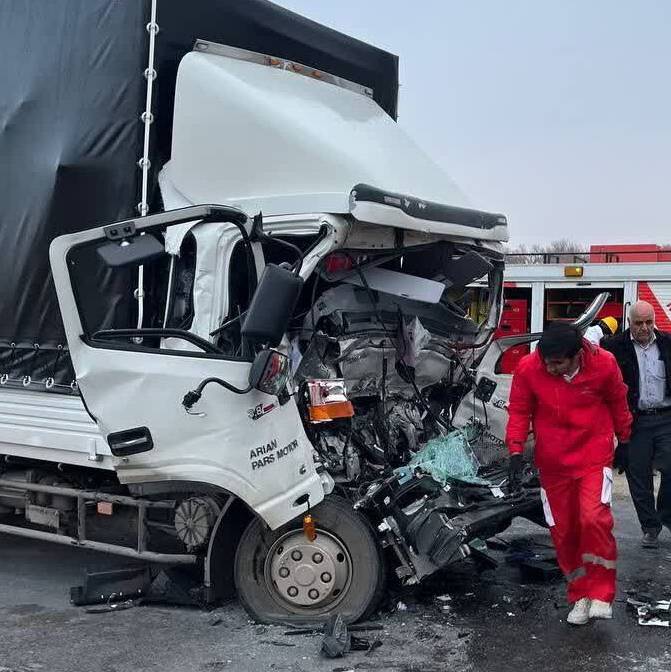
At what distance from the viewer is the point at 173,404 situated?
14.5 feet

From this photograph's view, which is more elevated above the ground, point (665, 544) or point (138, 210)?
point (138, 210)

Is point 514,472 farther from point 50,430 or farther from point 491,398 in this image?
point 50,430

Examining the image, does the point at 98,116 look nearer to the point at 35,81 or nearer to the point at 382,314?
the point at 35,81

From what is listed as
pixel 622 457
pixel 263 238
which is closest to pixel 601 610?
pixel 622 457

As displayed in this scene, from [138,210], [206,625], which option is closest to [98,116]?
[138,210]

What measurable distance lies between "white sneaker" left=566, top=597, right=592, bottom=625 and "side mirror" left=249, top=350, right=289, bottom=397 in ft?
6.38

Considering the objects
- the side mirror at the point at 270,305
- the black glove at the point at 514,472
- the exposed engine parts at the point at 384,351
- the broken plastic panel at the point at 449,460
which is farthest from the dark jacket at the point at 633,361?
the side mirror at the point at 270,305

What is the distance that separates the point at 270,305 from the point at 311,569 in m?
1.53

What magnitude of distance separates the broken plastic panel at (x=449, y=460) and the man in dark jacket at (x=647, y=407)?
1.55 m

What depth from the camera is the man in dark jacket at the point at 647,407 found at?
635 cm

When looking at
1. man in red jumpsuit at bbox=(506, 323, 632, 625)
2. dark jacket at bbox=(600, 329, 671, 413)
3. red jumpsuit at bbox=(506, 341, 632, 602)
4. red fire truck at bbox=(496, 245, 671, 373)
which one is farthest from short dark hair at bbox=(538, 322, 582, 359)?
red fire truck at bbox=(496, 245, 671, 373)

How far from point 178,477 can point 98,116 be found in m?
2.12

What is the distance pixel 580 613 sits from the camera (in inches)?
185

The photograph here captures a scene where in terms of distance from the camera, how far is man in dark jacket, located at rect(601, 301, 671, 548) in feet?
20.8
